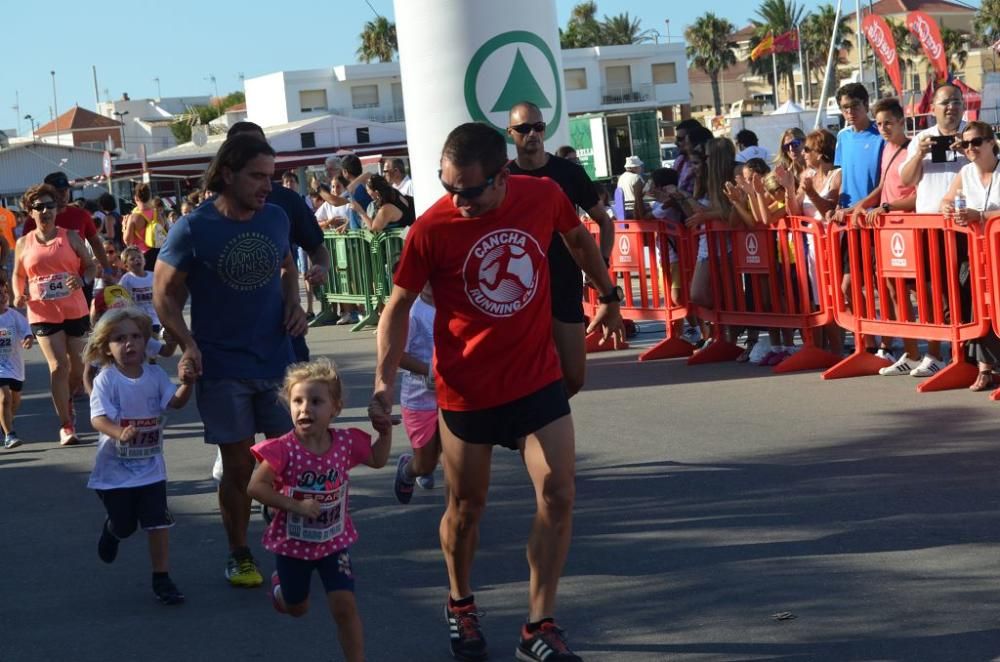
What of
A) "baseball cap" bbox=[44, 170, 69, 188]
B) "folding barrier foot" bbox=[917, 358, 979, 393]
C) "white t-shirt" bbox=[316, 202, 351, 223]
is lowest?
"folding barrier foot" bbox=[917, 358, 979, 393]

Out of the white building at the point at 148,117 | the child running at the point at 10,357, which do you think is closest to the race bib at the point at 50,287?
the child running at the point at 10,357

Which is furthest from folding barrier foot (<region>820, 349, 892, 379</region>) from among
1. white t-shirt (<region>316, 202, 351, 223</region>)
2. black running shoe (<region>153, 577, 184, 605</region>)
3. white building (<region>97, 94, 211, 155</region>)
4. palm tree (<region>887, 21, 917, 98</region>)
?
white building (<region>97, 94, 211, 155</region>)

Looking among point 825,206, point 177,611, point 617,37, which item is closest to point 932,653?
point 177,611

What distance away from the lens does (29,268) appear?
11.9 meters

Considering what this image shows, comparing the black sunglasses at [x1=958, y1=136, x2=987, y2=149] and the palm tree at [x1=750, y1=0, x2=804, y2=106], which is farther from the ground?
the palm tree at [x1=750, y1=0, x2=804, y2=106]

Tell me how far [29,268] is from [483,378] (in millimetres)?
7554

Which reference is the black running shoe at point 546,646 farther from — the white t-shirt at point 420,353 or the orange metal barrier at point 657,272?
the orange metal barrier at point 657,272

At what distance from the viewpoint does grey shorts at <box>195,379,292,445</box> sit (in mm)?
6719

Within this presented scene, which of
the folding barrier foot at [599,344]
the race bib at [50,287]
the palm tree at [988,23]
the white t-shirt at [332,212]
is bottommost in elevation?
the folding barrier foot at [599,344]

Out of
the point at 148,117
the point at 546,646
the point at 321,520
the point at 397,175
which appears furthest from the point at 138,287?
the point at 148,117

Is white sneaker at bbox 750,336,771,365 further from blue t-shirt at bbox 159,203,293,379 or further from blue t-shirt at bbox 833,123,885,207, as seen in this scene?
blue t-shirt at bbox 159,203,293,379

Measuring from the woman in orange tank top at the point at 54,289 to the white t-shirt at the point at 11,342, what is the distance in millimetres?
270

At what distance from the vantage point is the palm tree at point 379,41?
403ft

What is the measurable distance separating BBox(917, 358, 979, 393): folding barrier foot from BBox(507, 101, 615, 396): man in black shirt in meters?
3.38
